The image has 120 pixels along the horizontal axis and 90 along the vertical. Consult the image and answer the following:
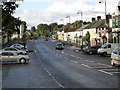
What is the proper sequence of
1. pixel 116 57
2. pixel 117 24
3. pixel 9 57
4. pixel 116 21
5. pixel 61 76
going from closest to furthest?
pixel 61 76 < pixel 116 57 < pixel 9 57 < pixel 117 24 < pixel 116 21

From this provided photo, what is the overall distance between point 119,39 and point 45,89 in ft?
143

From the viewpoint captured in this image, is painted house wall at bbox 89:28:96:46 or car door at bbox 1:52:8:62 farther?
painted house wall at bbox 89:28:96:46

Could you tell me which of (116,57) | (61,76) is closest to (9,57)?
(61,76)

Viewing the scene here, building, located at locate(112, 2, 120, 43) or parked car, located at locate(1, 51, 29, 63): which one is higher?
building, located at locate(112, 2, 120, 43)

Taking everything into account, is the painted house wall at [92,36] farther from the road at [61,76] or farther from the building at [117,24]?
the road at [61,76]

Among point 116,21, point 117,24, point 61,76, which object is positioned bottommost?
point 61,76

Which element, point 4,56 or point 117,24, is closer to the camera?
point 4,56

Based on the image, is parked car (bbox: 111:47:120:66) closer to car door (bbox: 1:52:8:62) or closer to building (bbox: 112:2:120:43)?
car door (bbox: 1:52:8:62)

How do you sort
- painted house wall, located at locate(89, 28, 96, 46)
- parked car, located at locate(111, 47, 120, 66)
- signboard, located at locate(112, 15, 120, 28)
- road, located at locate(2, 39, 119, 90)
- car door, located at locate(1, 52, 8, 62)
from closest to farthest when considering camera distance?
road, located at locate(2, 39, 119, 90) < parked car, located at locate(111, 47, 120, 66) < car door, located at locate(1, 52, 8, 62) < signboard, located at locate(112, 15, 120, 28) < painted house wall, located at locate(89, 28, 96, 46)

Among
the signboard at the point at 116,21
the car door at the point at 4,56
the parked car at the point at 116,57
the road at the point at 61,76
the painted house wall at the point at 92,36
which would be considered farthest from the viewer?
the painted house wall at the point at 92,36

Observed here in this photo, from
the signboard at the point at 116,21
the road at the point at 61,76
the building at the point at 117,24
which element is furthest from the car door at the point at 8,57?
the signboard at the point at 116,21

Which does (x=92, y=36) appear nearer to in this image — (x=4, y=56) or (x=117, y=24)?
(x=117, y=24)

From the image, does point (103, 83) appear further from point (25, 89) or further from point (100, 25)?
point (100, 25)

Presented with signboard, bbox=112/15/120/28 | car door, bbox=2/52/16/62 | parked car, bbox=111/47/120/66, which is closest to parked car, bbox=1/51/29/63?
Answer: car door, bbox=2/52/16/62
